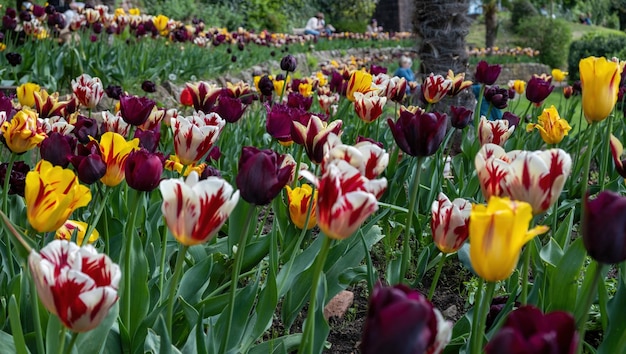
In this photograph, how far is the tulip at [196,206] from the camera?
91 centimetres

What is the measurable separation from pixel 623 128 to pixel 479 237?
3.15 metres

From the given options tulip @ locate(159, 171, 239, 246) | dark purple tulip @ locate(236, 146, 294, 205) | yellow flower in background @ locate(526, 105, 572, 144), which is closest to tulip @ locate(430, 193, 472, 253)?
dark purple tulip @ locate(236, 146, 294, 205)

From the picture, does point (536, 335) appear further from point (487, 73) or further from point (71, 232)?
point (487, 73)

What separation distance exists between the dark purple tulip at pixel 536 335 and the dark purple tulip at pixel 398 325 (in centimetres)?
7

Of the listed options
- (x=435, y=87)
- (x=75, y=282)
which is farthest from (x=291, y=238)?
(x=75, y=282)

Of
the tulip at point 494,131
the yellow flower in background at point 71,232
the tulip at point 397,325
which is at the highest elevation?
the tulip at point 397,325

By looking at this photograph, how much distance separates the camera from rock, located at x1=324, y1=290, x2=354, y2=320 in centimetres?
195

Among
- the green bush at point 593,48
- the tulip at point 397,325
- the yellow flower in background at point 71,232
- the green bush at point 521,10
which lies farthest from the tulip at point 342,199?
the green bush at point 521,10

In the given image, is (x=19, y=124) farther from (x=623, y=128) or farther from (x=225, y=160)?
(x=623, y=128)

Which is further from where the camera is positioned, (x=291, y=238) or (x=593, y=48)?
(x=593, y=48)

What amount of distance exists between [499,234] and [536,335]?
0.66ft

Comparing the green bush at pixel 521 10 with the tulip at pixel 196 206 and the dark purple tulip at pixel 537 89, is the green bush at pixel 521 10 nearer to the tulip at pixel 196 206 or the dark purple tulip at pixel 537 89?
the dark purple tulip at pixel 537 89

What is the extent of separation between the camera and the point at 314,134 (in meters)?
1.50

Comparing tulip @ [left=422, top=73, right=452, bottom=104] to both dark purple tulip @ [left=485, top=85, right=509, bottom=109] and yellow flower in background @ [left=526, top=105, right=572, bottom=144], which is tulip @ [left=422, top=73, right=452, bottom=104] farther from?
dark purple tulip @ [left=485, top=85, right=509, bottom=109]
